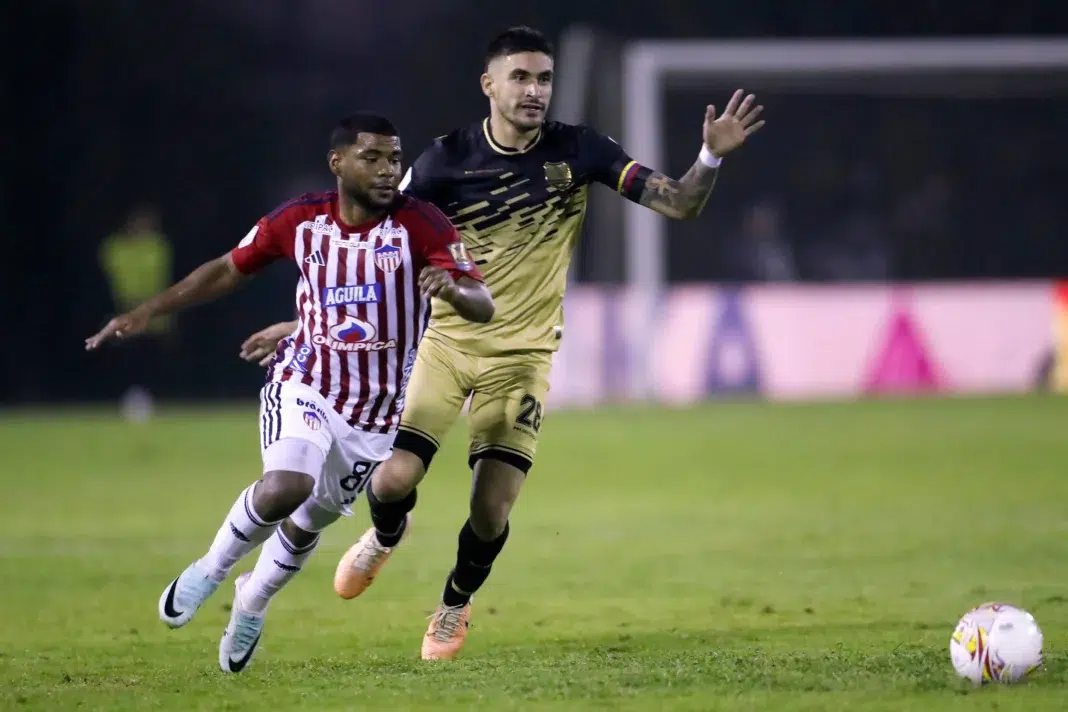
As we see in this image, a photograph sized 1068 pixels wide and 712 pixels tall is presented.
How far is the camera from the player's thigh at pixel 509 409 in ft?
21.9

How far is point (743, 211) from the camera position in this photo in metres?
26.0

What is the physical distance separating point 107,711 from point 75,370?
18178 millimetres

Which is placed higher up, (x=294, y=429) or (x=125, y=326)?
(x=125, y=326)

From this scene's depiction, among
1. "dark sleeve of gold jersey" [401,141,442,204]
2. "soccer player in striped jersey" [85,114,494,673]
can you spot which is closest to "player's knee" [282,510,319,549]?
"soccer player in striped jersey" [85,114,494,673]

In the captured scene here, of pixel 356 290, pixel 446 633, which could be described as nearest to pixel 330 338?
pixel 356 290

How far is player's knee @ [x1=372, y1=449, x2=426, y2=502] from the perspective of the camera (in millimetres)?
6609

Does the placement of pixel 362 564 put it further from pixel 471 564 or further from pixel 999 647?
pixel 999 647

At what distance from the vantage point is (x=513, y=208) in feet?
22.3

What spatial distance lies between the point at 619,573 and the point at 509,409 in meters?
2.42

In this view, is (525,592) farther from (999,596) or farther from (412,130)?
(412,130)

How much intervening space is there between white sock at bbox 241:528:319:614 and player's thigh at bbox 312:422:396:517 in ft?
0.63

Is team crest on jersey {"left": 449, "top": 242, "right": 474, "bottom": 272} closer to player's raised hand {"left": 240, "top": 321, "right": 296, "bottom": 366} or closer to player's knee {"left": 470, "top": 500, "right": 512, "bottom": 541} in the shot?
player's raised hand {"left": 240, "top": 321, "right": 296, "bottom": 366}

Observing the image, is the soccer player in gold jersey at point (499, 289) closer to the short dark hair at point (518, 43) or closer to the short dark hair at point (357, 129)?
the short dark hair at point (518, 43)

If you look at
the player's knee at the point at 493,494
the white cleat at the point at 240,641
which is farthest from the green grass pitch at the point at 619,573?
the player's knee at the point at 493,494
